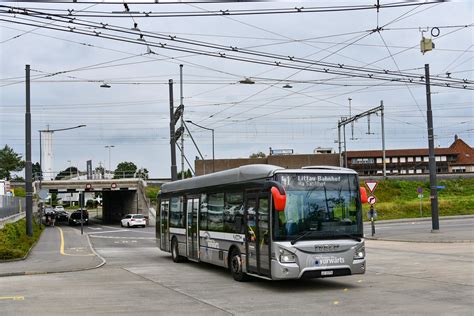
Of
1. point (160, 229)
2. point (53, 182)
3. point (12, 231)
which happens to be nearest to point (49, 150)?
point (53, 182)

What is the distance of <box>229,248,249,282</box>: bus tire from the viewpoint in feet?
47.8

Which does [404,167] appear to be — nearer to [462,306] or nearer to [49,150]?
[49,150]

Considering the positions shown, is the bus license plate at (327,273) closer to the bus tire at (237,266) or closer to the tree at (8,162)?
the bus tire at (237,266)

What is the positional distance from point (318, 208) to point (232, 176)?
332cm

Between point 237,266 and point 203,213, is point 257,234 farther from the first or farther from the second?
point 203,213

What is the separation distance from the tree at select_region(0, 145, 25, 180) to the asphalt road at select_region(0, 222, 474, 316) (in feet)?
319

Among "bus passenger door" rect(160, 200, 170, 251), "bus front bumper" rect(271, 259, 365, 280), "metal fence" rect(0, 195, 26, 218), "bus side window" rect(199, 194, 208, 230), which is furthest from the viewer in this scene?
"metal fence" rect(0, 195, 26, 218)

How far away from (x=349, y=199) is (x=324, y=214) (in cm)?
79

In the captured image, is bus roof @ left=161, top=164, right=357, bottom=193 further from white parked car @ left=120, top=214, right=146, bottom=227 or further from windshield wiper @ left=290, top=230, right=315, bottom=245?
white parked car @ left=120, top=214, right=146, bottom=227

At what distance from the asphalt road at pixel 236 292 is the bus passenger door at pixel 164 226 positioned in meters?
2.50

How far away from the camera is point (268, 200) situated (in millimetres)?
13188

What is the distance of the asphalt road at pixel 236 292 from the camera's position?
10422mm

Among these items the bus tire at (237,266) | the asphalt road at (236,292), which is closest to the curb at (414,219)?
the asphalt road at (236,292)

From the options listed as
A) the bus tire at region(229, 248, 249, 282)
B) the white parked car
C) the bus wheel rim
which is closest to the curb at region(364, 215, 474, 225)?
the white parked car
